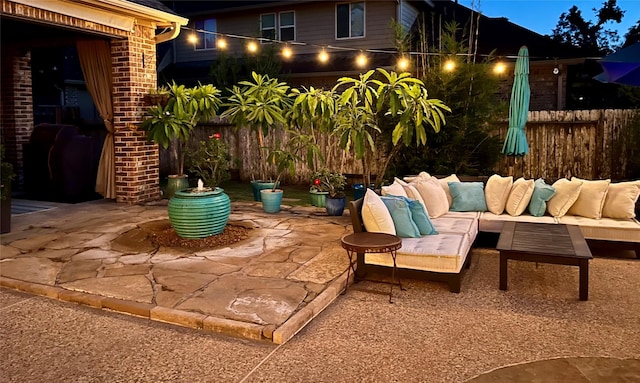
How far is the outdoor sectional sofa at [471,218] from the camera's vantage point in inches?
176

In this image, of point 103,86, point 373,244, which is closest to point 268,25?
point 103,86

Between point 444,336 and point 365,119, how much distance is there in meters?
4.04

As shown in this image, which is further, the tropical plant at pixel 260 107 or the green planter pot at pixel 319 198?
the green planter pot at pixel 319 198

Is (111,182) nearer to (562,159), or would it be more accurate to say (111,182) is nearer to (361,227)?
(361,227)

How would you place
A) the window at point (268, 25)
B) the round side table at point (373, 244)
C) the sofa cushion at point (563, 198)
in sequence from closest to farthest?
the round side table at point (373, 244), the sofa cushion at point (563, 198), the window at point (268, 25)

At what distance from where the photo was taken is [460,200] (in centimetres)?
629

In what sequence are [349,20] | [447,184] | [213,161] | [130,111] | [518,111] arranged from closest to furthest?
[447,184]
[518,111]
[130,111]
[213,161]
[349,20]

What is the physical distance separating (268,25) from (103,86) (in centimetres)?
800

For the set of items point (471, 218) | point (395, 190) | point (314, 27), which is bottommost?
point (471, 218)

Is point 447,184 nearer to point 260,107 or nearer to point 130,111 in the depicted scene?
point 260,107

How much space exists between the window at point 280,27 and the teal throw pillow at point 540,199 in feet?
34.8

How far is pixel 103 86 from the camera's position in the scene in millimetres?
8336

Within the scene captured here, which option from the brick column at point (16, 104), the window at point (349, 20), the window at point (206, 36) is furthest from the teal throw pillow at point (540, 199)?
the window at point (206, 36)

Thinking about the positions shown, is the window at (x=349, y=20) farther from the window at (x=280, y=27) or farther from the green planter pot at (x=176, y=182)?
the green planter pot at (x=176, y=182)
